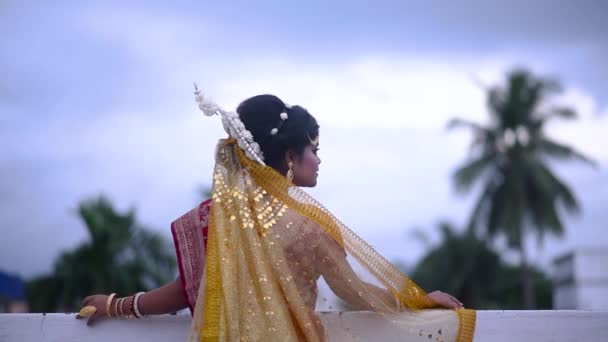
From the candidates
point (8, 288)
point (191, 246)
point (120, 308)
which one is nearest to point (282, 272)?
point (191, 246)

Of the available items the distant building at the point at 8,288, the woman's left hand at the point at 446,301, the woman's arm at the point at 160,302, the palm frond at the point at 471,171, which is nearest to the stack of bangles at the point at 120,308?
the woman's arm at the point at 160,302

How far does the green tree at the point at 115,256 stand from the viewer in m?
25.5

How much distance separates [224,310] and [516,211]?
→ 2597 centimetres

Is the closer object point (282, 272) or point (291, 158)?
point (282, 272)

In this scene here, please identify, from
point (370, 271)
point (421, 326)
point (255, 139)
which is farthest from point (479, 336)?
point (255, 139)

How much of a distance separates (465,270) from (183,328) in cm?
2900

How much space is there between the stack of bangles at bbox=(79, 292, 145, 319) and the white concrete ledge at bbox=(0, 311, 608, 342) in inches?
1.5

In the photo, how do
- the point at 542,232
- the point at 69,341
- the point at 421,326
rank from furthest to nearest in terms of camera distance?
1. the point at 542,232
2. the point at 69,341
3. the point at 421,326

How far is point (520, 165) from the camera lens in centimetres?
2705

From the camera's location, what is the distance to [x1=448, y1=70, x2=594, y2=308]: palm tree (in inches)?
1049

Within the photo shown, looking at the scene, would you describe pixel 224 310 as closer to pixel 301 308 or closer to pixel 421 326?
pixel 301 308

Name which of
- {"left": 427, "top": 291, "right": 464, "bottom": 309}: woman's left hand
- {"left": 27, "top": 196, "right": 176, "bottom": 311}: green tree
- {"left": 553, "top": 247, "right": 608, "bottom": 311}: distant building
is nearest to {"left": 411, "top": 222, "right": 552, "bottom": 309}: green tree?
{"left": 553, "top": 247, "right": 608, "bottom": 311}: distant building

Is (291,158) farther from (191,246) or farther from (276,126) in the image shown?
(191,246)

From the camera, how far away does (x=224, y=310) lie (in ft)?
7.72
